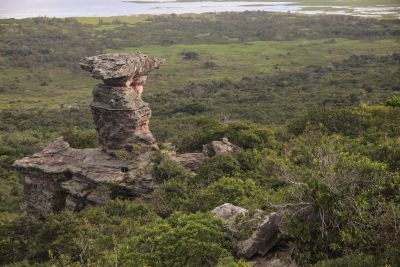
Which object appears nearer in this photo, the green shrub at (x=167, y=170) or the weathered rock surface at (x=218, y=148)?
the green shrub at (x=167, y=170)

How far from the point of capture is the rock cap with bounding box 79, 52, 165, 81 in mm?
29359

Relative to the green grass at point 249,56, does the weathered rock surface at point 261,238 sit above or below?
above

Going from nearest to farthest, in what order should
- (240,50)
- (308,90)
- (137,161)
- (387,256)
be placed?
1. (387,256)
2. (137,161)
3. (308,90)
4. (240,50)

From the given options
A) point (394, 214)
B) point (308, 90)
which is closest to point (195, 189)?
point (394, 214)

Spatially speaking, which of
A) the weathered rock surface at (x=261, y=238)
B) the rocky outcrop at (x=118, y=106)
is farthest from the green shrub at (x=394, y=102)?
the weathered rock surface at (x=261, y=238)

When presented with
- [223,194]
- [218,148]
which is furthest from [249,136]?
[223,194]

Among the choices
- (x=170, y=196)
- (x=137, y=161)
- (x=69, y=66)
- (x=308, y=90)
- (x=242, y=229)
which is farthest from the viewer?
(x=69, y=66)

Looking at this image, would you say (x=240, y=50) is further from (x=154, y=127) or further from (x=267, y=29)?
(x=154, y=127)

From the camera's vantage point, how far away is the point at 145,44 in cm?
12531

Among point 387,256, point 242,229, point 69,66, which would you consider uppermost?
point 387,256

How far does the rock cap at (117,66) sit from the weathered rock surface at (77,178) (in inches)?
179

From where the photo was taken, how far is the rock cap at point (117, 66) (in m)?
29.4

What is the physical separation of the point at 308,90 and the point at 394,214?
68.0 m

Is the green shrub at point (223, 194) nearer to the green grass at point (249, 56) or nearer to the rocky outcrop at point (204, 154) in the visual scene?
the rocky outcrop at point (204, 154)
